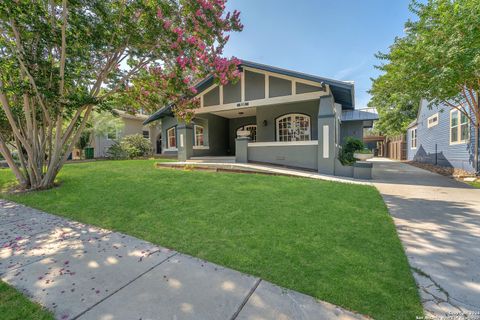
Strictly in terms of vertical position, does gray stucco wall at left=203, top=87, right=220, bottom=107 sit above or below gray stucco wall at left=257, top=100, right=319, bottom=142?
above

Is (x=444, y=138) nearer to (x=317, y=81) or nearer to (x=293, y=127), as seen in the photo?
(x=293, y=127)

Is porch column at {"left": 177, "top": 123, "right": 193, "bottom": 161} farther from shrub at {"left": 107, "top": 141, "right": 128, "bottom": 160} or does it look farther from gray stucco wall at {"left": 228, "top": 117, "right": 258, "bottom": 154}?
shrub at {"left": 107, "top": 141, "right": 128, "bottom": 160}

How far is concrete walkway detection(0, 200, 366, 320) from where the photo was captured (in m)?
1.82

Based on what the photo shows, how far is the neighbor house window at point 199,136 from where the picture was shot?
13.1 m

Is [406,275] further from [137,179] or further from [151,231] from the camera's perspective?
[137,179]

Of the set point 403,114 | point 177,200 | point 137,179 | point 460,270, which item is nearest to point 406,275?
point 460,270

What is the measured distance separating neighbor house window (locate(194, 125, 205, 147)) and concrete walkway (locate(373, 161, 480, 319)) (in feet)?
32.3

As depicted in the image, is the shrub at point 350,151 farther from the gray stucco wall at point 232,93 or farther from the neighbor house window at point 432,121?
the neighbor house window at point 432,121

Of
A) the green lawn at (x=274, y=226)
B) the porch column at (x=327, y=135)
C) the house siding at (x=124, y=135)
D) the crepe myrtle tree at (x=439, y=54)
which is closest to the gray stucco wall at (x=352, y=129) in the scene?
the crepe myrtle tree at (x=439, y=54)

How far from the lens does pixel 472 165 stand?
9398 mm

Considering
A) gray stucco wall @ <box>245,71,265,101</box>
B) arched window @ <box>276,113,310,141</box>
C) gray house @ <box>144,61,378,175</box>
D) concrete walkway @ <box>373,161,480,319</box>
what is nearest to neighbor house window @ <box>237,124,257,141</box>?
gray house @ <box>144,61,378,175</box>

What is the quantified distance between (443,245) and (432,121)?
615 inches

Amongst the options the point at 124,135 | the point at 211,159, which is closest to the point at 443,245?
the point at 211,159

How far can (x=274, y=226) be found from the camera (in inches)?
141
